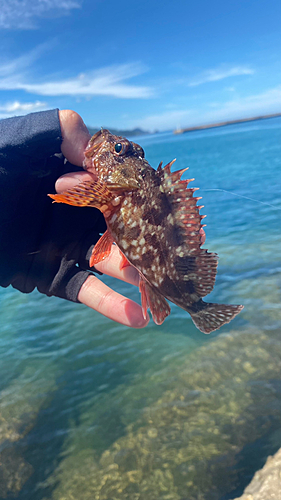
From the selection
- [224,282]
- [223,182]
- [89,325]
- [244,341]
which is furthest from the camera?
[223,182]

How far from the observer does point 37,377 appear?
9078mm

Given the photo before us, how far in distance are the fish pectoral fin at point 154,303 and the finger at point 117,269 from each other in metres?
1.28

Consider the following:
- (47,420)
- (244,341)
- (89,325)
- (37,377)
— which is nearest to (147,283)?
(47,420)

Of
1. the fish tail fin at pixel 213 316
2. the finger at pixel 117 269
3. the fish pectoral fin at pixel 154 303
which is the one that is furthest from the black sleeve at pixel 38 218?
the fish tail fin at pixel 213 316

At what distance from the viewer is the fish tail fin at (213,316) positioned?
13.1 ft

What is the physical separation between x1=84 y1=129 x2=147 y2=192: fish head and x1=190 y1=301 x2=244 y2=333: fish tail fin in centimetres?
171

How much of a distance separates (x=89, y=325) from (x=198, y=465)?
593 cm

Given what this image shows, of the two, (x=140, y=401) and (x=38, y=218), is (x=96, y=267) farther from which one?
(x=140, y=401)

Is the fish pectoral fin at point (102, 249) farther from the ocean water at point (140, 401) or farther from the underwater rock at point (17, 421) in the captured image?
the underwater rock at point (17, 421)

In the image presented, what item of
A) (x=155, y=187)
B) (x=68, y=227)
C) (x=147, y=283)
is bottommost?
(x=147, y=283)

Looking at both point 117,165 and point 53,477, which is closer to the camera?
point 117,165

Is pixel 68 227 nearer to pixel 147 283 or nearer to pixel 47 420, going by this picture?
pixel 147 283

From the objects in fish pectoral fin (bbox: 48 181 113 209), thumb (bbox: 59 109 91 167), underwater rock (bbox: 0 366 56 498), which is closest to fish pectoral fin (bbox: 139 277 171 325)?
fish pectoral fin (bbox: 48 181 113 209)

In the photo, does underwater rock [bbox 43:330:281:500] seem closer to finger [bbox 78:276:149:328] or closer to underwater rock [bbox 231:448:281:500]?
underwater rock [bbox 231:448:281:500]
